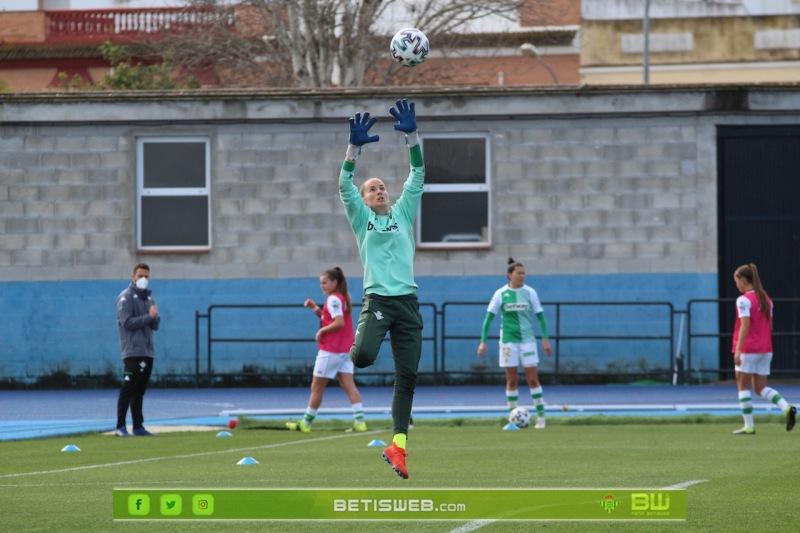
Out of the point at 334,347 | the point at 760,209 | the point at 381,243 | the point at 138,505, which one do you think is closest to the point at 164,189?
the point at 334,347

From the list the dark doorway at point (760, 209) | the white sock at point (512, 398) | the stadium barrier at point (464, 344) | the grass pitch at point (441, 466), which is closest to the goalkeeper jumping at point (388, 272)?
the grass pitch at point (441, 466)

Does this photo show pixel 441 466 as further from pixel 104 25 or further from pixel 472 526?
pixel 104 25

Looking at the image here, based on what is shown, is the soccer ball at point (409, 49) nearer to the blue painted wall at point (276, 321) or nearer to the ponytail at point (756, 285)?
the ponytail at point (756, 285)

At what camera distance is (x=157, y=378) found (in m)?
25.4

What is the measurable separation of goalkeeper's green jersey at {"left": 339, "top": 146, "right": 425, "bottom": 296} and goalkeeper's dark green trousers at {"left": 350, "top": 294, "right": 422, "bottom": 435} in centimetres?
9

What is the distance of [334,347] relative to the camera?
17500 millimetres

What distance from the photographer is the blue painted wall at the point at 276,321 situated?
2497 cm

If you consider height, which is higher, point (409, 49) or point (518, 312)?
point (409, 49)

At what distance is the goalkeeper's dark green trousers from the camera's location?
9898mm

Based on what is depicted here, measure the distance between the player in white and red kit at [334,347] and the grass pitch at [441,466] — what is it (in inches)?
17.2

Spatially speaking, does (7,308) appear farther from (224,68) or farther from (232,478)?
(224,68)

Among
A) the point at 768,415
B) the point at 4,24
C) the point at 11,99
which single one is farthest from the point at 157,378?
the point at 4,24

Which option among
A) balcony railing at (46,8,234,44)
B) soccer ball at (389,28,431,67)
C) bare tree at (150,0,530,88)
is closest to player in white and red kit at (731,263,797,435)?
soccer ball at (389,28,431,67)

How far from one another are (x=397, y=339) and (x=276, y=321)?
15.4 meters
